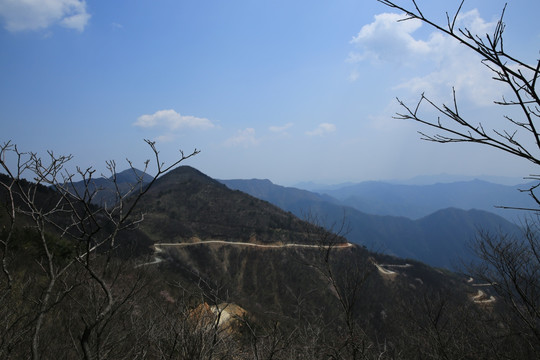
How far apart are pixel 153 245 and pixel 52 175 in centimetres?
5271

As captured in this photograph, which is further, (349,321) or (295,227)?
(295,227)

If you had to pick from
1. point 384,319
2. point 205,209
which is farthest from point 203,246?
point 384,319

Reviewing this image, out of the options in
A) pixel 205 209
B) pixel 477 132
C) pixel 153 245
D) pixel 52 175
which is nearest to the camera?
pixel 477 132

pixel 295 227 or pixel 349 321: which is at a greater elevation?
pixel 349 321

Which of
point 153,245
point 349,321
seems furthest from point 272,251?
point 349,321

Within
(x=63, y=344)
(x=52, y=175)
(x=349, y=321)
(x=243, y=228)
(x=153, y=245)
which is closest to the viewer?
(x=52, y=175)

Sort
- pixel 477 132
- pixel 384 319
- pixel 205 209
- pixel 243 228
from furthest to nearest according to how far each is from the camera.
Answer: pixel 205 209 < pixel 243 228 < pixel 384 319 < pixel 477 132

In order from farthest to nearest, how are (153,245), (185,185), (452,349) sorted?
(185,185) → (153,245) → (452,349)

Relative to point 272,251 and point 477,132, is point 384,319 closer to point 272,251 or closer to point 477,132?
point 272,251

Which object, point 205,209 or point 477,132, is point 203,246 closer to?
point 205,209

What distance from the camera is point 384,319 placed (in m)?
44.5

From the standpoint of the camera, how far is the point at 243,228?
70.2 meters

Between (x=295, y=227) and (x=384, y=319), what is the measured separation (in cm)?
3393

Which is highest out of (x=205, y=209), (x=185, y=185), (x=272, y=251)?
(x=185, y=185)
